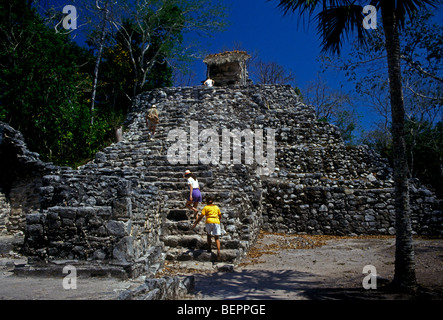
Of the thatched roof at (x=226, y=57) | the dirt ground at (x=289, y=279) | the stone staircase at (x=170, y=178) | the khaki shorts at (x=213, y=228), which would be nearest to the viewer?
the dirt ground at (x=289, y=279)

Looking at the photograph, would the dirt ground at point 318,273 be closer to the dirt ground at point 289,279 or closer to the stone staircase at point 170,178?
the dirt ground at point 289,279

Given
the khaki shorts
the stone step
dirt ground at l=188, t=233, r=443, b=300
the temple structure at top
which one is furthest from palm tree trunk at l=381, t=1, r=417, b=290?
the temple structure at top

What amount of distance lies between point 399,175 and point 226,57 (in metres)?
19.4

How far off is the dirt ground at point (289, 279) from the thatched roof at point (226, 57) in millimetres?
16461

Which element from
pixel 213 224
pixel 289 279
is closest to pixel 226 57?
pixel 213 224

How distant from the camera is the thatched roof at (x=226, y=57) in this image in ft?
73.9

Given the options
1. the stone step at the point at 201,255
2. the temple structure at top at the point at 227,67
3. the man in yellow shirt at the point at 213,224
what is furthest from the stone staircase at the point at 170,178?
the temple structure at top at the point at 227,67

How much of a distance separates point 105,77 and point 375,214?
65.4ft

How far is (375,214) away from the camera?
36.4ft

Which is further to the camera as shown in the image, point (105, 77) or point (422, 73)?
point (105, 77)

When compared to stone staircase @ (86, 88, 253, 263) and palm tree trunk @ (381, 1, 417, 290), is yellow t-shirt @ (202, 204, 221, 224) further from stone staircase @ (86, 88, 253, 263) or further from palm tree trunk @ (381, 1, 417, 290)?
palm tree trunk @ (381, 1, 417, 290)

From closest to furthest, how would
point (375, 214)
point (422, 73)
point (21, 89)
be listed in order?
point (422, 73), point (375, 214), point (21, 89)
